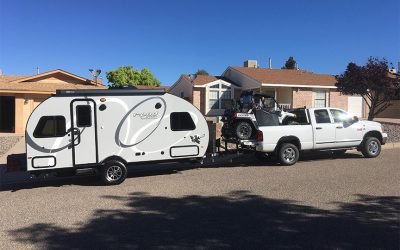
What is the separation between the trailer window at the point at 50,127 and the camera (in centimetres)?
970

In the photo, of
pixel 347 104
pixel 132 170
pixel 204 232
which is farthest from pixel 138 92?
pixel 347 104

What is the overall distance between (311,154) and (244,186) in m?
6.07

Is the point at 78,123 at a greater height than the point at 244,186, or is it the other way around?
the point at 78,123

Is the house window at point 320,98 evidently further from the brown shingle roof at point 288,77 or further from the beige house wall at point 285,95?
the beige house wall at point 285,95

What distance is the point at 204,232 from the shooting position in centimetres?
607

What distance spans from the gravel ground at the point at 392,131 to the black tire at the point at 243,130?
350 inches

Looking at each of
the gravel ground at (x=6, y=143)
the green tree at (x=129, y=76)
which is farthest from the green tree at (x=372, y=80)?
the green tree at (x=129, y=76)

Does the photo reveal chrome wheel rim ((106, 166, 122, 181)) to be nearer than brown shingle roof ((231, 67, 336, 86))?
Yes

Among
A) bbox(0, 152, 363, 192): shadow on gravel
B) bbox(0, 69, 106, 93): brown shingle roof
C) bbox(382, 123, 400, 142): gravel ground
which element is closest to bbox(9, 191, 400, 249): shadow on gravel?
bbox(0, 152, 363, 192): shadow on gravel

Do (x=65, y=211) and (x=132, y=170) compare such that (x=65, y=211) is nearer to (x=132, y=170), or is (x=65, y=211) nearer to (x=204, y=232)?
(x=204, y=232)

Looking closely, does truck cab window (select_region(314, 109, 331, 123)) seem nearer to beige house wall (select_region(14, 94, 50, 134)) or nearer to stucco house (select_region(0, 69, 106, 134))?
stucco house (select_region(0, 69, 106, 134))

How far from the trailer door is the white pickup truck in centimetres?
493

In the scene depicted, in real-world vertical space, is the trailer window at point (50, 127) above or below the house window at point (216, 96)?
below

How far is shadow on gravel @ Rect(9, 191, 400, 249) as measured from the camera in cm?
560
